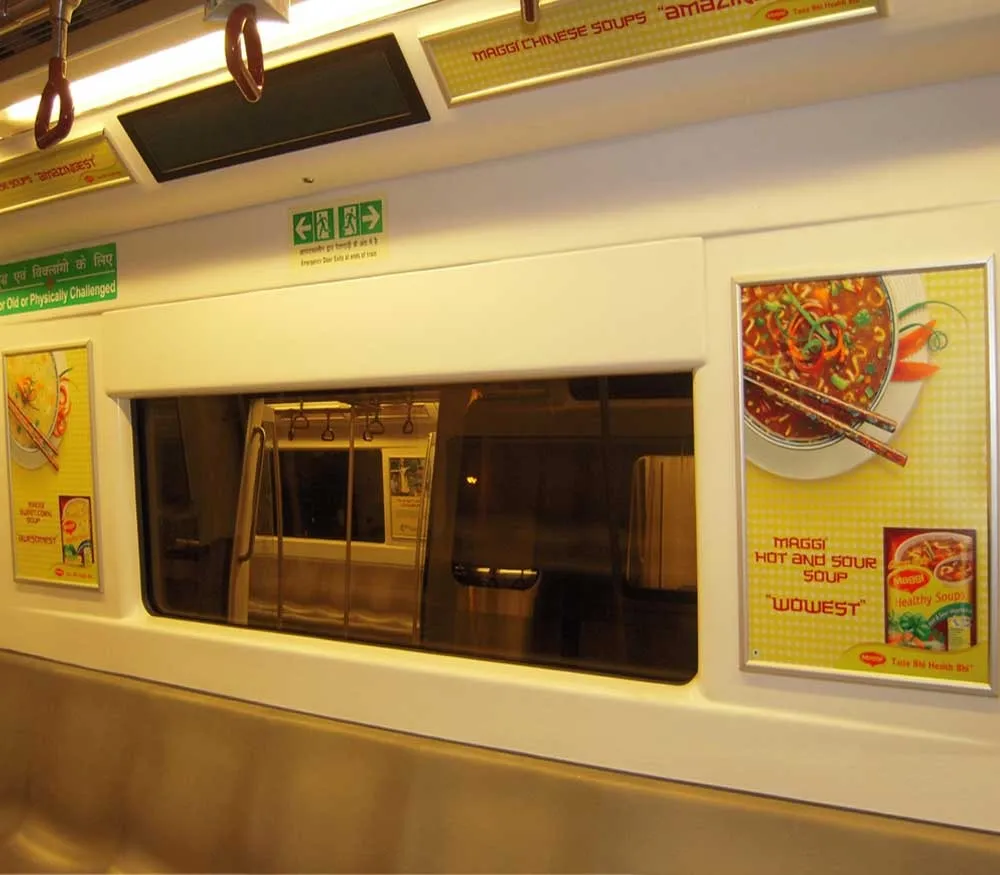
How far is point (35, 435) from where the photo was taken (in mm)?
2516

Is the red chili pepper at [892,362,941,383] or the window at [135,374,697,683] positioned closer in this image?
the red chili pepper at [892,362,941,383]

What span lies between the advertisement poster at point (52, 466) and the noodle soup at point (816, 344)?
2.14 meters

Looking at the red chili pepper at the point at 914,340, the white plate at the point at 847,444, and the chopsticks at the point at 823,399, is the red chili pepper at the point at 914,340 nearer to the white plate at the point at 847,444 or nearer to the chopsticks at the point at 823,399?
the white plate at the point at 847,444

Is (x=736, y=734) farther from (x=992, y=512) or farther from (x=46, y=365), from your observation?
(x=46, y=365)

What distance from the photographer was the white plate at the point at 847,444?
139cm

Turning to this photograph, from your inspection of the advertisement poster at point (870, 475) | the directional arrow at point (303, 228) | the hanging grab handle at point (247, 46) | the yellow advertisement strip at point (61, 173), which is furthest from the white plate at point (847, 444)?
the yellow advertisement strip at point (61, 173)

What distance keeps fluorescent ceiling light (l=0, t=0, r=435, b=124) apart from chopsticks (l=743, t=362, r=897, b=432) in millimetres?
1011

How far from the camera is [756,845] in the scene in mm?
1457

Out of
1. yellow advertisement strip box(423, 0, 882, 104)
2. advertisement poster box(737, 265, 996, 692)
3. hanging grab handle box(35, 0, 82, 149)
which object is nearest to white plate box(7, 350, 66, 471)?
hanging grab handle box(35, 0, 82, 149)

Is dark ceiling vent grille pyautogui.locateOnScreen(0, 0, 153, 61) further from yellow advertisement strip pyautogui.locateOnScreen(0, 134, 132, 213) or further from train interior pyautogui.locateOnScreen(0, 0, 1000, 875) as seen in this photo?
yellow advertisement strip pyautogui.locateOnScreen(0, 134, 132, 213)

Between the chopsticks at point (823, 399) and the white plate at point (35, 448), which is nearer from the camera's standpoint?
the chopsticks at point (823, 399)

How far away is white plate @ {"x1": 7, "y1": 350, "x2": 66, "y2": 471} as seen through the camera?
95.7 inches

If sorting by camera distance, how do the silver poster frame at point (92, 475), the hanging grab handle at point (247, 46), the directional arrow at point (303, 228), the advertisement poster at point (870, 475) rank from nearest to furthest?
the hanging grab handle at point (247, 46) < the advertisement poster at point (870, 475) < the directional arrow at point (303, 228) < the silver poster frame at point (92, 475)

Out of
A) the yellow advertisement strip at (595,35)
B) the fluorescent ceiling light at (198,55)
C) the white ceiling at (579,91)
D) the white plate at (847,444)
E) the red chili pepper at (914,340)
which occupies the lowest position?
the white plate at (847,444)
